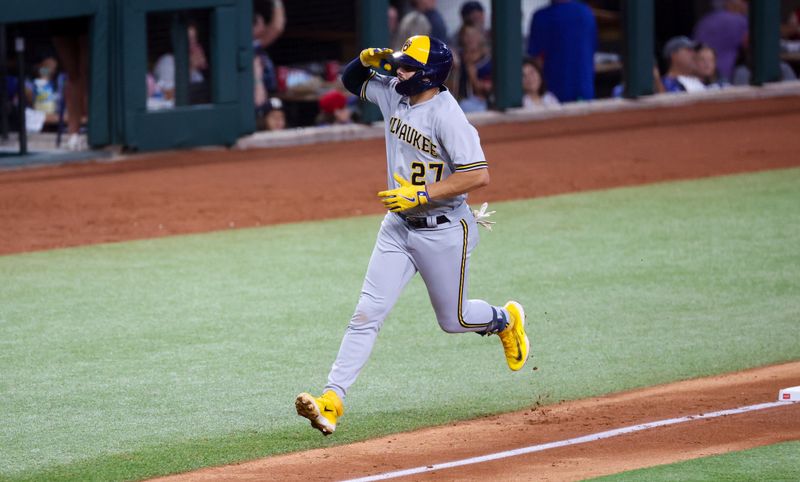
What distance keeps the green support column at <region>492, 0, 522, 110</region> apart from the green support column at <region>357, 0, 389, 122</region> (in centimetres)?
145

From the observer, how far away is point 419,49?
224 inches

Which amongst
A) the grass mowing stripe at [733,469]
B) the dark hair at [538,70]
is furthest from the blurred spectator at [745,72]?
the grass mowing stripe at [733,469]

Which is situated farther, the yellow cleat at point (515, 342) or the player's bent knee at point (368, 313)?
the yellow cleat at point (515, 342)

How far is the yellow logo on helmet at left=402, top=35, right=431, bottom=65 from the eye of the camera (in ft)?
18.6

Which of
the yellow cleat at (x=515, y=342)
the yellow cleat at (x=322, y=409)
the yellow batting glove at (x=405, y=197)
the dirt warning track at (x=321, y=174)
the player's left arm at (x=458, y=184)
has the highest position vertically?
the player's left arm at (x=458, y=184)

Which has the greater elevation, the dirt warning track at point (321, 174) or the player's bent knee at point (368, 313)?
the dirt warning track at point (321, 174)

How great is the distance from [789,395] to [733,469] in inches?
45.5

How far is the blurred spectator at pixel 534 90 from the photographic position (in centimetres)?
1689

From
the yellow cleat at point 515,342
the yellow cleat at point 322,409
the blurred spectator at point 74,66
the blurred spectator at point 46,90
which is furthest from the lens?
the blurred spectator at point 46,90

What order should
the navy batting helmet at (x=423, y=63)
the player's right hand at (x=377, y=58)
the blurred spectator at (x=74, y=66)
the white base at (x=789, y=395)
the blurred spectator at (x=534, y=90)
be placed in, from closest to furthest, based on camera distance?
the navy batting helmet at (x=423, y=63) < the player's right hand at (x=377, y=58) < the white base at (x=789, y=395) < the blurred spectator at (x=74, y=66) < the blurred spectator at (x=534, y=90)

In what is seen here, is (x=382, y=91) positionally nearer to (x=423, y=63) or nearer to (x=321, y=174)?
(x=423, y=63)

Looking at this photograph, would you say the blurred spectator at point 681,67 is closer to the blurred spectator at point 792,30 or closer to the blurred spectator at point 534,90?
the blurred spectator at point 534,90

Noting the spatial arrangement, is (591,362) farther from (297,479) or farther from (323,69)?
(323,69)

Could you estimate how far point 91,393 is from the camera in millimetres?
6465
